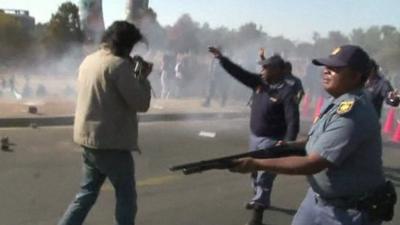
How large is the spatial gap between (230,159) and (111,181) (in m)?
1.54

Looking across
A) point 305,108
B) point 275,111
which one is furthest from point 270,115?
point 305,108

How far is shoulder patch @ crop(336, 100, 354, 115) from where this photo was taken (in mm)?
3021

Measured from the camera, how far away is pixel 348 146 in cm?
299

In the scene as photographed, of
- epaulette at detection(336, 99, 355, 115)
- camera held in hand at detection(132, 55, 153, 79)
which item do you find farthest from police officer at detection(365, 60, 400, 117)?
epaulette at detection(336, 99, 355, 115)

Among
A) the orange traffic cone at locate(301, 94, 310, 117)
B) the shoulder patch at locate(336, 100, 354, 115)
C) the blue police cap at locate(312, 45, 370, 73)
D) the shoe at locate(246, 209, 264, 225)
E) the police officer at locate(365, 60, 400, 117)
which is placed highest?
the blue police cap at locate(312, 45, 370, 73)

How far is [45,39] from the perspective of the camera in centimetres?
2391

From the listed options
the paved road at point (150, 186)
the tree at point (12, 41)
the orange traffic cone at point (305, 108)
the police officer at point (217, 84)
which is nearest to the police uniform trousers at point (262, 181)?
the paved road at point (150, 186)

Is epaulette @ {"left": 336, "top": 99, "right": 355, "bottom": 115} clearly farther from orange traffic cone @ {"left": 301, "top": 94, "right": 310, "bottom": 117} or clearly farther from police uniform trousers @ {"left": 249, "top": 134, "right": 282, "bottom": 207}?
orange traffic cone @ {"left": 301, "top": 94, "right": 310, "bottom": 117}

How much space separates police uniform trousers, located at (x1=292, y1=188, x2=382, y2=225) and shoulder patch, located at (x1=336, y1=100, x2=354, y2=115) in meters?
0.47

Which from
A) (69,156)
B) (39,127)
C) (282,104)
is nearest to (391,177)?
(282,104)

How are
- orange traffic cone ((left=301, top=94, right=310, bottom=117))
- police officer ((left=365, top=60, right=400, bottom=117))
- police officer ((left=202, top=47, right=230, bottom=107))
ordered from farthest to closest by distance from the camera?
orange traffic cone ((left=301, top=94, right=310, bottom=117))
police officer ((left=202, top=47, right=230, bottom=107))
police officer ((left=365, top=60, right=400, bottom=117))

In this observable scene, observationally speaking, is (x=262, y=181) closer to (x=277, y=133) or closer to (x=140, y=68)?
(x=277, y=133)

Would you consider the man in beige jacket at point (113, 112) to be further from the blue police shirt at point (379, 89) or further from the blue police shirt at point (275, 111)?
the blue police shirt at point (379, 89)

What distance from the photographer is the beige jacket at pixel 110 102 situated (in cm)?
423
